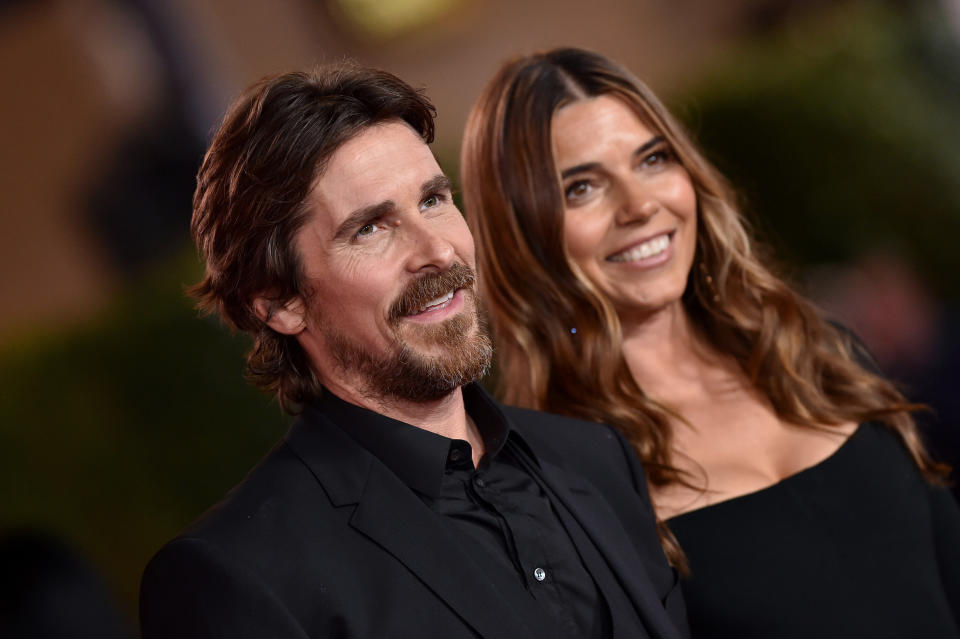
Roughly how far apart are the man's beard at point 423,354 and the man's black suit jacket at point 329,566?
0.45ft

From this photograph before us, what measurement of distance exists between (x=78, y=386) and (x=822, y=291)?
13.0 ft

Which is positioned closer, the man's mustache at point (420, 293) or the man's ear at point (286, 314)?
the man's mustache at point (420, 293)

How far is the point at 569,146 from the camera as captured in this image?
291 cm

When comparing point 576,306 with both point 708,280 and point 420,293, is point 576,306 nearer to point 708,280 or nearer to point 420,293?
point 708,280

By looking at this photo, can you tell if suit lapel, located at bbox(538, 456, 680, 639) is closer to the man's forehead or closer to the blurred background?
the man's forehead

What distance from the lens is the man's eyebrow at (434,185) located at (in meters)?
2.03

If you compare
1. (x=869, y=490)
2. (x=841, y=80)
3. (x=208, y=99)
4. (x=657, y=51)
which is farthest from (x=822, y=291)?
Answer: (x=208, y=99)

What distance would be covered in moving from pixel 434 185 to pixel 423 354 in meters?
0.35

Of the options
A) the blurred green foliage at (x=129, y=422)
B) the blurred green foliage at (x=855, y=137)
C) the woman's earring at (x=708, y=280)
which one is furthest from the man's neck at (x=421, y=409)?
the blurred green foliage at (x=855, y=137)

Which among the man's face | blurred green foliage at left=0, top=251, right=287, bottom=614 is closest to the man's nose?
the man's face

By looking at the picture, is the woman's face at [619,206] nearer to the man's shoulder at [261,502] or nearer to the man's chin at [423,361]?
the man's chin at [423,361]

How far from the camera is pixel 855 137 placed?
17.6 ft

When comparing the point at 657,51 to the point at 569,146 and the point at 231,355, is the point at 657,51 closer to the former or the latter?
the point at 231,355

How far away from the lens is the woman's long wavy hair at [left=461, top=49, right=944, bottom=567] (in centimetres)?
290
